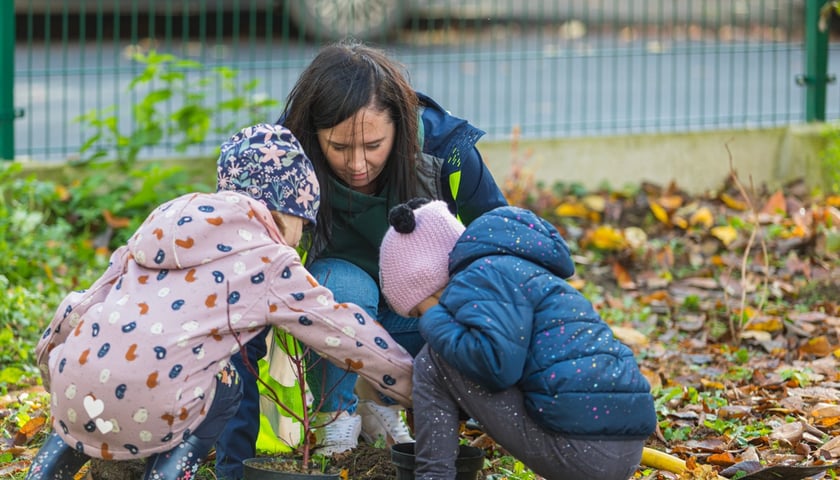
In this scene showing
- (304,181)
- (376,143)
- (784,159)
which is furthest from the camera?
(784,159)

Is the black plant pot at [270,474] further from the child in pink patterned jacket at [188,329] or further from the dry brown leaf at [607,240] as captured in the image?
the dry brown leaf at [607,240]

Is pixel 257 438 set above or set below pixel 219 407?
below

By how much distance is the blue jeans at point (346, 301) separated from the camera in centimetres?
331

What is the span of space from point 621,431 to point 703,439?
81cm

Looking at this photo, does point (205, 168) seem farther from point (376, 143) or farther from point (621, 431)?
point (621, 431)

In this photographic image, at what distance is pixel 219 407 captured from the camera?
280cm

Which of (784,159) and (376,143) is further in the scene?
(784,159)

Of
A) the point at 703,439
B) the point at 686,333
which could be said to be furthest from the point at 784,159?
the point at 703,439

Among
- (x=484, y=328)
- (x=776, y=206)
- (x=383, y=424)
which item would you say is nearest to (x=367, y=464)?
(x=383, y=424)

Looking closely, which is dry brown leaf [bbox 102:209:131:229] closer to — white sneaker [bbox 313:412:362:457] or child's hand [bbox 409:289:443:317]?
white sneaker [bbox 313:412:362:457]

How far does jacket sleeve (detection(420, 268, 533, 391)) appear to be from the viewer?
8.64 feet

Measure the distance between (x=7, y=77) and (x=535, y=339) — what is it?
4.19 meters

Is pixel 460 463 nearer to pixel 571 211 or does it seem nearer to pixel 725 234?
pixel 725 234

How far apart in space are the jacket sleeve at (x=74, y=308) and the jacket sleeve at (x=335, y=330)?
399mm
